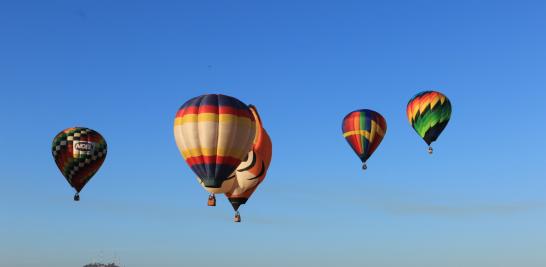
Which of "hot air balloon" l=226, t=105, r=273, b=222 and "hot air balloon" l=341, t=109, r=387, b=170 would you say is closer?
"hot air balloon" l=226, t=105, r=273, b=222

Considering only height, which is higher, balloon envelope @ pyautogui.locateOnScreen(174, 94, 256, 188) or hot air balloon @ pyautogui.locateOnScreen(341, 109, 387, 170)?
hot air balloon @ pyautogui.locateOnScreen(341, 109, 387, 170)

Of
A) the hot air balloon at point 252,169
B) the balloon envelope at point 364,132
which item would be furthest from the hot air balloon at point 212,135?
the balloon envelope at point 364,132

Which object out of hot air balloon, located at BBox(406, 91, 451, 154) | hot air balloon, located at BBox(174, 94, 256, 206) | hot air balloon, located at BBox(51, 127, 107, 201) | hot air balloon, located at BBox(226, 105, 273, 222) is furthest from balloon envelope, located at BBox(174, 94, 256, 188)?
hot air balloon, located at BBox(406, 91, 451, 154)

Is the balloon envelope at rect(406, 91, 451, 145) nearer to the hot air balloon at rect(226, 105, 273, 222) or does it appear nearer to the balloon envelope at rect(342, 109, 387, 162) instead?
the balloon envelope at rect(342, 109, 387, 162)

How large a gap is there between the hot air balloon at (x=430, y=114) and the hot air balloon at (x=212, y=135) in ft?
93.5

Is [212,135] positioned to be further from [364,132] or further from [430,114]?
[430,114]

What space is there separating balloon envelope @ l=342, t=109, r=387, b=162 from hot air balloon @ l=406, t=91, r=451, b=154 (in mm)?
3767

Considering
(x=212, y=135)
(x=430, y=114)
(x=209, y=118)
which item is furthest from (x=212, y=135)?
(x=430, y=114)

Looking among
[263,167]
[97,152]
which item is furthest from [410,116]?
[97,152]

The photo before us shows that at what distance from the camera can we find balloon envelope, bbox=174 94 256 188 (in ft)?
205

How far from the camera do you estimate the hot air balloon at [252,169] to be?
232 ft

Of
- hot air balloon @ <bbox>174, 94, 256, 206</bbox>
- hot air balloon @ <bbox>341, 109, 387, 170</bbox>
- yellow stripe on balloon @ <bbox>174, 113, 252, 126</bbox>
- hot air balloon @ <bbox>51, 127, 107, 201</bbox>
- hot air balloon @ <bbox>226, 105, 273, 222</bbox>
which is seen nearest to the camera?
yellow stripe on balloon @ <bbox>174, 113, 252, 126</bbox>

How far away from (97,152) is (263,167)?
19799 millimetres

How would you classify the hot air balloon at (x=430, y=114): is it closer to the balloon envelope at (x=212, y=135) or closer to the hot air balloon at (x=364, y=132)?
the hot air balloon at (x=364, y=132)
